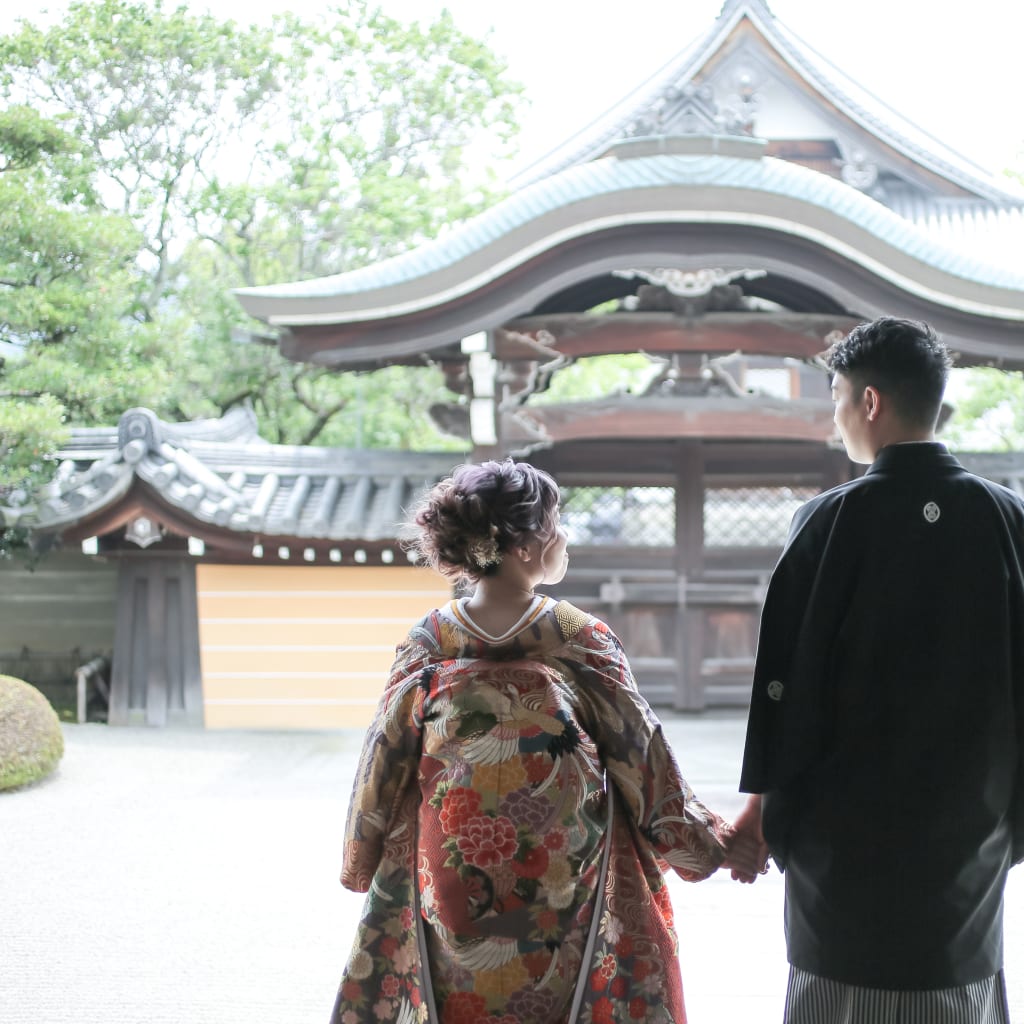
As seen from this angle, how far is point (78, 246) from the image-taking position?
6715mm

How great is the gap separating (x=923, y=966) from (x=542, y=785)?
28.2 inches

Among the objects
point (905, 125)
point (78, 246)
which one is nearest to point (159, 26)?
point (78, 246)

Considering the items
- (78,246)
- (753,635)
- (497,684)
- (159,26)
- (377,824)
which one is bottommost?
(753,635)

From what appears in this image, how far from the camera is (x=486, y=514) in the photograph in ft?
6.63

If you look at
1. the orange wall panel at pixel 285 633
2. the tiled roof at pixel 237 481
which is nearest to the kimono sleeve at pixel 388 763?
the tiled roof at pixel 237 481

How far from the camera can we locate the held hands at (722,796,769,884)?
2.13m

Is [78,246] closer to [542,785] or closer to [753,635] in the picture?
[753,635]

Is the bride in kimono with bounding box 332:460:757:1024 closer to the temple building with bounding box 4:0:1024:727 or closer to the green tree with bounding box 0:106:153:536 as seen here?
the temple building with bounding box 4:0:1024:727

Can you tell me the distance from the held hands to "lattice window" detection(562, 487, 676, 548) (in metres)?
5.60

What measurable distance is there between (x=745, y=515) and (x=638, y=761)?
19.3ft

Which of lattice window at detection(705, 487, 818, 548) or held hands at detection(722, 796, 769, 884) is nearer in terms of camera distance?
held hands at detection(722, 796, 769, 884)

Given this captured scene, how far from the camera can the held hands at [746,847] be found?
2.13 metres

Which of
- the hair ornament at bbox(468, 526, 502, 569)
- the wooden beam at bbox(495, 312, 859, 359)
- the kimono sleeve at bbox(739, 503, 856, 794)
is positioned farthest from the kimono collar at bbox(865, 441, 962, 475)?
the wooden beam at bbox(495, 312, 859, 359)

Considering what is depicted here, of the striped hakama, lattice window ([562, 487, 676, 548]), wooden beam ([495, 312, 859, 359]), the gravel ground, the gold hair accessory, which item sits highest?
wooden beam ([495, 312, 859, 359])
